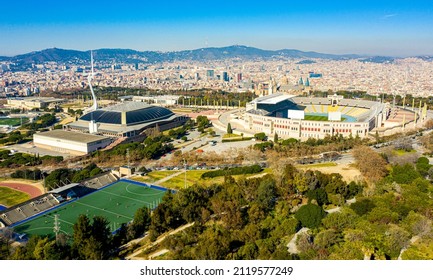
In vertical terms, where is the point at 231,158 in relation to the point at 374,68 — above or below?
below

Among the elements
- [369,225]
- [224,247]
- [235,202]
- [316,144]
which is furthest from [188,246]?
[316,144]

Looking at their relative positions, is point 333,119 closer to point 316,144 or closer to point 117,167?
point 316,144

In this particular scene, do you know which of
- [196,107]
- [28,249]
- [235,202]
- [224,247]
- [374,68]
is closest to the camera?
[224,247]

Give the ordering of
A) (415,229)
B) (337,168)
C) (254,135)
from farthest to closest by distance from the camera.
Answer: (254,135)
(337,168)
(415,229)

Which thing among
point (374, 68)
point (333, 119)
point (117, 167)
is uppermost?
point (374, 68)

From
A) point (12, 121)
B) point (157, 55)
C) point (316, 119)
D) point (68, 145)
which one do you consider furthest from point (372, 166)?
point (157, 55)

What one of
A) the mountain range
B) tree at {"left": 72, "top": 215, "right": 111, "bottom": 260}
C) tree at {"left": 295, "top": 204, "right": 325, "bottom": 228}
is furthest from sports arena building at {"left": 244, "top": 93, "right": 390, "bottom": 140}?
the mountain range
